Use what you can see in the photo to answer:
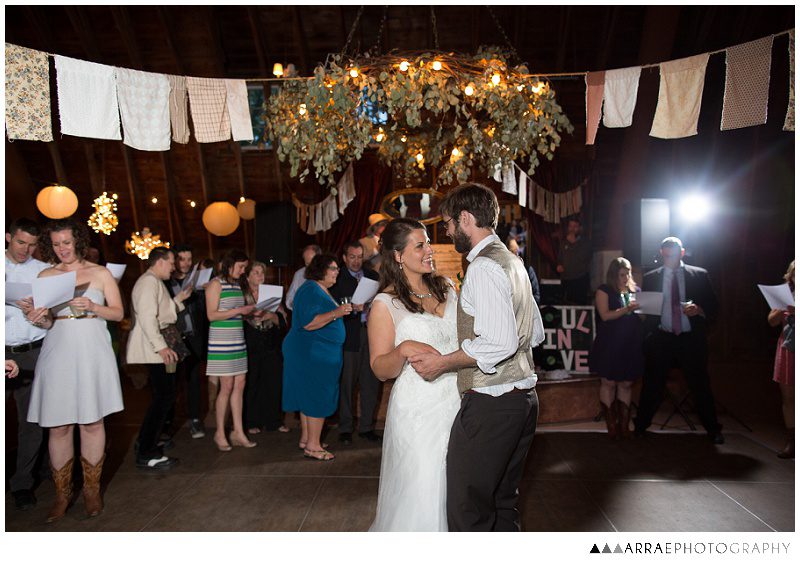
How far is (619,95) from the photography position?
450cm

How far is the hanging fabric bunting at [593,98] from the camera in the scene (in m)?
4.49

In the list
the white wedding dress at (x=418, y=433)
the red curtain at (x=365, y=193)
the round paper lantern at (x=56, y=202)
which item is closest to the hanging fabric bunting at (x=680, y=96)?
the white wedding dress at (x=418, y=433)

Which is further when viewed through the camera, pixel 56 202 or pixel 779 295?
pixel 56 202

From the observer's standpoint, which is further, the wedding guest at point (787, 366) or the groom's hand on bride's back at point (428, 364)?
the wedding guest at point (787, 366)

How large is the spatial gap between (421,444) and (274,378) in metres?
3.04

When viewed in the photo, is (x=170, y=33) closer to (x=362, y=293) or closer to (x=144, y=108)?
(x=144, y=108)

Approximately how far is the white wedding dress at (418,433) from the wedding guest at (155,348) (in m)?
2.14

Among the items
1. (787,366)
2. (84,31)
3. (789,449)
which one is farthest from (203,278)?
(84,31)

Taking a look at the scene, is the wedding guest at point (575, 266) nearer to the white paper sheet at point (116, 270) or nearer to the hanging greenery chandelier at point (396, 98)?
the hanging greenery chandelier at point (396, 98)

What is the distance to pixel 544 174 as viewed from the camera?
9.73 meters

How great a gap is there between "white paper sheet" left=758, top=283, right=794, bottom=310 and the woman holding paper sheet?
14.0 ft

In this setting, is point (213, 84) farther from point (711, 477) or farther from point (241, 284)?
point (711, 477)

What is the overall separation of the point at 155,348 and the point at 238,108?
187 cm

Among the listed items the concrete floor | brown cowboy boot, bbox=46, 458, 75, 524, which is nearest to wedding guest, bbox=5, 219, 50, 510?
the concrete floor
